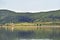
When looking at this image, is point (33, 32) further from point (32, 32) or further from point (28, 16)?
point (28, 16)

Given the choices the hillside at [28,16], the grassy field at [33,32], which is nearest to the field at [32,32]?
the grassy field at [33,32]

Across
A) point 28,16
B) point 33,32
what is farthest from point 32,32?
point 28,16

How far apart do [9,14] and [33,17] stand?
2616 cm

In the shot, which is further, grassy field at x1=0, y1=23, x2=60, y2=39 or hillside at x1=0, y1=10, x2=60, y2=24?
hillside at x1=0, y1=10, x2=60, y2=24

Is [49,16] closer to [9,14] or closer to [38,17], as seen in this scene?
[38,17]

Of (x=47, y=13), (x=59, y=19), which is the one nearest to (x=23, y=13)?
(x=47, y=13)

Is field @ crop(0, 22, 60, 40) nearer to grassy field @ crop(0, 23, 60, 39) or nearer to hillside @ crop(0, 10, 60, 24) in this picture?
grassy field @ crop(0, 23, 60, 39)

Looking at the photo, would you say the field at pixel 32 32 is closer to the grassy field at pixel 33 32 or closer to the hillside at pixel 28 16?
the grassy field at pixel 33 32

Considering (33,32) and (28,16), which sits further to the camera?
(28,16)

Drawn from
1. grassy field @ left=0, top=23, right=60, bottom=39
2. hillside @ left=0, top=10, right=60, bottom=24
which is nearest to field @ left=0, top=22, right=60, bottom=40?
grassy field @ left=0, top=23, right=60, bottom=39

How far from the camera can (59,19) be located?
6476 inches

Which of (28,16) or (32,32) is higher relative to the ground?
(32,32)

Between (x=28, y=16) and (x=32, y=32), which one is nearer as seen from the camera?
(x=32, y=32)

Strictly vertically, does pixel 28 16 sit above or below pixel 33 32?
below
